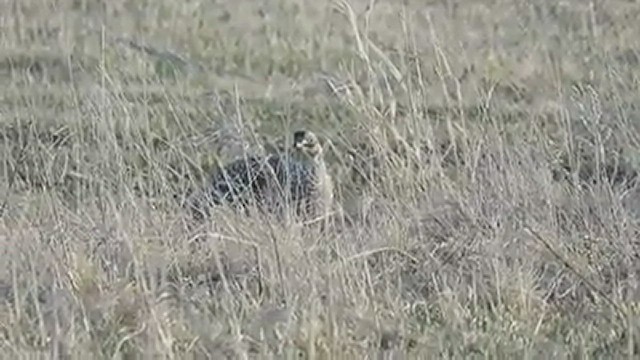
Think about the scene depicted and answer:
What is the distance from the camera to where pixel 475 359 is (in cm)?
352

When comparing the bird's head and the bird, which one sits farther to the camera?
the bird's head

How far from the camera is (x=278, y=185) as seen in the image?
473 centimetres

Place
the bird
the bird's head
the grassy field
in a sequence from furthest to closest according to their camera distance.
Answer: the bird's head < the bird < the grassy field

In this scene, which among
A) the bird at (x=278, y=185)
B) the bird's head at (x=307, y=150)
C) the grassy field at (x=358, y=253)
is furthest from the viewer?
the bird's head at (x=307, y=150)

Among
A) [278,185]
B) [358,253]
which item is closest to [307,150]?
[278,185]

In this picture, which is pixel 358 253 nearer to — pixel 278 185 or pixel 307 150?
pixel 278 185

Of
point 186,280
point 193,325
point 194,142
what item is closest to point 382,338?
point 193,325

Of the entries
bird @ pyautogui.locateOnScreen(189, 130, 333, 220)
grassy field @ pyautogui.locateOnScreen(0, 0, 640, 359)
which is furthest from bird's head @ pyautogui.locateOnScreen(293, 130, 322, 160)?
grassy field @ pyautogui.locateOnScreen(0, 0, 640, 359)

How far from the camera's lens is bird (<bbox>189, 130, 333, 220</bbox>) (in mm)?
4773

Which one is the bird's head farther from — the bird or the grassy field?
the grassy field

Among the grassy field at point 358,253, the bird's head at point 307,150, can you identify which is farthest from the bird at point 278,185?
the grassy field at point 358,253

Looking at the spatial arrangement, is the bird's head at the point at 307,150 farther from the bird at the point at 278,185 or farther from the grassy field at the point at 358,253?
the grassy field at the point at 358,253

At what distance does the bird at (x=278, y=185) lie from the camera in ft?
15.7

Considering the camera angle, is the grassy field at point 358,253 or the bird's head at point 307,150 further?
the bird's head at point 307,150
